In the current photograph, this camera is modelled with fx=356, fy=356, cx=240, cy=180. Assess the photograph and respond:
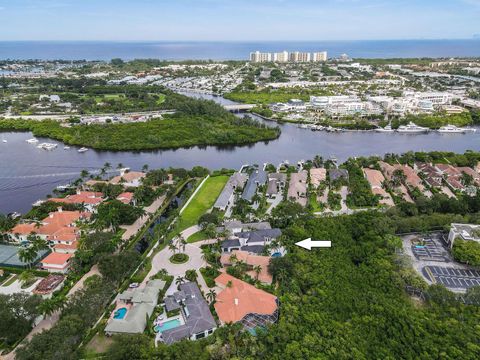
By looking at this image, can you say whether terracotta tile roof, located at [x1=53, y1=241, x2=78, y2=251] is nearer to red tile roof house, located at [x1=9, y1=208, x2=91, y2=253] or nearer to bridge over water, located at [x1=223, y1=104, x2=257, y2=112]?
red tile roof house, located at [x1=9, y1=208, x2=91, y2=253]

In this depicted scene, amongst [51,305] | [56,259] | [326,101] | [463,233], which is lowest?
[56,259]

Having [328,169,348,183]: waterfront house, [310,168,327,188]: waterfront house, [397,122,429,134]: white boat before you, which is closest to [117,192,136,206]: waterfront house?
[310,168,327,188]: waterfront house

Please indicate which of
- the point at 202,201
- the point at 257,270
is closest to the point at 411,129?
the point at 202,201

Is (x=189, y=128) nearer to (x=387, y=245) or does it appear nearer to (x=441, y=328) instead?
(x=387, y=245)

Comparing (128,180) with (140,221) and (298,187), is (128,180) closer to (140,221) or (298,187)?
(140,221)

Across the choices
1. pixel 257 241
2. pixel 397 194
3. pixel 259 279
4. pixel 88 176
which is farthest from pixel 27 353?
pixel 397 194

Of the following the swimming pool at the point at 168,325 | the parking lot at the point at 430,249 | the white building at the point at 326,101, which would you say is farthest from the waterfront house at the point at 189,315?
the white building at the point at 326,101
